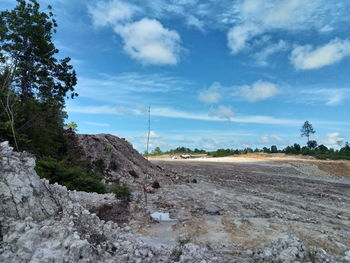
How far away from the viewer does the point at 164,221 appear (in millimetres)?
8234

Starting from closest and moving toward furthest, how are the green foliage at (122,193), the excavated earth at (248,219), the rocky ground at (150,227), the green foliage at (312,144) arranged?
1. the rocky ground at (150,227)
2. the excavated earth at (248,219)
3. the green foliage at (122,193)
4. the green foliage at (312,144)

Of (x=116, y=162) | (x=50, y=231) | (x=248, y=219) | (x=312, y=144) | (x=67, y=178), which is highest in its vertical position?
(x=312, y=144)

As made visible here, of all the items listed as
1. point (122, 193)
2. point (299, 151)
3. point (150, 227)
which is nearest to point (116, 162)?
point (122, 193)

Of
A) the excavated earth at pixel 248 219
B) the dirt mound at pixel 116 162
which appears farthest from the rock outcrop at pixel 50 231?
the dirt mound at pixel 116 162

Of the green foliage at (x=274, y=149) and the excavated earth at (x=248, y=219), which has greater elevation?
the green foliage at (x=274, y=149)

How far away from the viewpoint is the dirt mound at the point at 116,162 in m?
14.1

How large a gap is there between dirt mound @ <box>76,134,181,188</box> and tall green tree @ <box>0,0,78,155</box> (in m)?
1.53

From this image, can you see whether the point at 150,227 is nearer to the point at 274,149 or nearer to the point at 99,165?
the point at 99,165

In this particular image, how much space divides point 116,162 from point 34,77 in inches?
235

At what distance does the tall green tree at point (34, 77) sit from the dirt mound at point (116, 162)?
1.53m

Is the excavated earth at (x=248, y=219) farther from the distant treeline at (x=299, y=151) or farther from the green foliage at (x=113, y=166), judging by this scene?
the distant treeline at (x=299, y=151)

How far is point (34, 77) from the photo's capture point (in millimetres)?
15180

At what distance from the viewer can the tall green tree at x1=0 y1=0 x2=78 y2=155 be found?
12.6m

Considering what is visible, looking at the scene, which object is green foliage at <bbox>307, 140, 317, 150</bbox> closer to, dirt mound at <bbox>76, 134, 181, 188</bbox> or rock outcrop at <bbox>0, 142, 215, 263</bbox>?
dirt mound at <bbox>76, 134, 181, 188</bbox>
